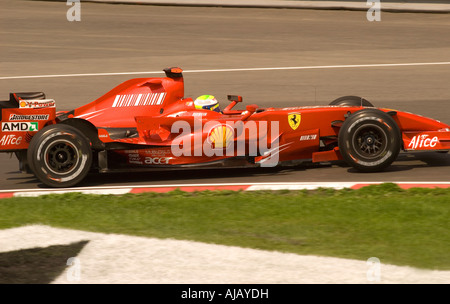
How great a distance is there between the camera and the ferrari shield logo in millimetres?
9875

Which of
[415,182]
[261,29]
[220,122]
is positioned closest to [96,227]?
[220,122]

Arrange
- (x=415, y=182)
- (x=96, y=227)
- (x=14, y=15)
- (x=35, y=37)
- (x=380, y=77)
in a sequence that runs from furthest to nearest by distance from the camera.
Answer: (x=14, y=15)
(x=35, y=37)
(x=380, y=77)
(x=415, y=182)
(x=96, y=227)

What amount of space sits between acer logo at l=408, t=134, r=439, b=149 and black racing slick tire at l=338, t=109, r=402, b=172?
29 centimetres

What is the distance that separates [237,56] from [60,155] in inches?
378

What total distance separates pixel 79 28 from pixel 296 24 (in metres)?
5.73

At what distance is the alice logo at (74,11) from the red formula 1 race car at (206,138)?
1303cm

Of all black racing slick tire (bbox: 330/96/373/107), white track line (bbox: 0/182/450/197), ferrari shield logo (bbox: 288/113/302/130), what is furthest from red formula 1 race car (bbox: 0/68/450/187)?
black racing slick tire (bbox: 330/96/373/107)

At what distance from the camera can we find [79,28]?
2170cm

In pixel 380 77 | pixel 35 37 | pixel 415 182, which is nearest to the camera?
pixel 415 182

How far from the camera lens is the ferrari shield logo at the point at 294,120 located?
32.4 ft

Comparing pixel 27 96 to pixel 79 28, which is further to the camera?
pixel 79 28

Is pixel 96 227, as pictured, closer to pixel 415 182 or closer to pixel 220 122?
pixel 220 122

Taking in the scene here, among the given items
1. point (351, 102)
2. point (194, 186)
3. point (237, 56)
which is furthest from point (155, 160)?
point (237, 56)

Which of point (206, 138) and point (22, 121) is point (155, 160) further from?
point (22, 121)
